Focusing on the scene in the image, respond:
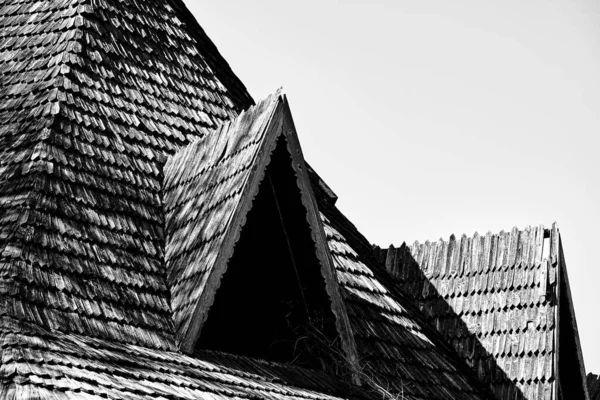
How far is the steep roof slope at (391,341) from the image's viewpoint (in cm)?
875

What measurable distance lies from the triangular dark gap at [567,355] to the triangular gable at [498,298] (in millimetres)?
25

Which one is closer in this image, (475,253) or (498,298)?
(498,298)

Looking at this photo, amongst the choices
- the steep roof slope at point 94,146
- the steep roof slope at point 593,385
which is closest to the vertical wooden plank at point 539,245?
the steep roof slope at point 593,385

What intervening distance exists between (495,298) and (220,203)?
4663mm

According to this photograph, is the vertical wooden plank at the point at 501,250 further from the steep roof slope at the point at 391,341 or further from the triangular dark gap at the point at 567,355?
the steep roof slope at the point at 391,341

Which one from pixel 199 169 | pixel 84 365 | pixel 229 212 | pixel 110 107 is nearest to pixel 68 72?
pixel 110 107

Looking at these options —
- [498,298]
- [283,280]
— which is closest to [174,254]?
[283,280]

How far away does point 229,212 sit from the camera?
7398mm

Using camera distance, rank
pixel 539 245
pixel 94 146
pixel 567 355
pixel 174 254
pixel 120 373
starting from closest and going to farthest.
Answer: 1. pixel 120 373
2. pixel 174 254
3. pixel 94 146
4. pixel 539 245
5. pixel 567 355

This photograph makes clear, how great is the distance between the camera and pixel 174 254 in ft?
24.9

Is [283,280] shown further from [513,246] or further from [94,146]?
[513,246]

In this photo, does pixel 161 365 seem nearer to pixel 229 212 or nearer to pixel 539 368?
pixel 229 212

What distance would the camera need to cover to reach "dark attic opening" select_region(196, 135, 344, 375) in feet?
25.9

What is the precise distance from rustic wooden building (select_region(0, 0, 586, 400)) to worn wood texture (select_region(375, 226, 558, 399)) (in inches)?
1.3
